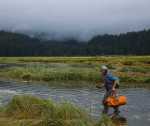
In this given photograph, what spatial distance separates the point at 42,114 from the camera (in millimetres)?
14562

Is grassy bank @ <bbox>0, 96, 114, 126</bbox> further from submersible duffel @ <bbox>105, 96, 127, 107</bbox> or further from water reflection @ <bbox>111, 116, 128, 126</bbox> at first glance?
submersible duffel @ <bbox>105, 96, 127, 107</bbox>

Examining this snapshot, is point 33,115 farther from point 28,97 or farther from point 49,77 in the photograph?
point 49,77

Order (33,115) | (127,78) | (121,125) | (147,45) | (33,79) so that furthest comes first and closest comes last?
(147,45) < (33,79) < (127,78) < (121,125) < (33,115)

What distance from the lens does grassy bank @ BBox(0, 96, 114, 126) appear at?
1281 cm

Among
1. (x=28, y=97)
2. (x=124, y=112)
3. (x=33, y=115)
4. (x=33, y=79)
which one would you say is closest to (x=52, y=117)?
(x=33, y=115)

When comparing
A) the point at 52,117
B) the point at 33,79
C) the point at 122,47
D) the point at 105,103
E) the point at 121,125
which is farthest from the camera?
the point at 122,47

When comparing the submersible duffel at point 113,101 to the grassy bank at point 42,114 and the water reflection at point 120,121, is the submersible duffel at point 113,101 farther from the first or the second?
the grassy bank at point 42,114

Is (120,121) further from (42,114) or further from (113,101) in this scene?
(42,114)

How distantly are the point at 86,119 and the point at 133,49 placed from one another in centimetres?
17204

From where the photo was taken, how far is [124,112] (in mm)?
19500

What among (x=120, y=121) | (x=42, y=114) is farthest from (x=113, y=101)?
(x=42, y=114)

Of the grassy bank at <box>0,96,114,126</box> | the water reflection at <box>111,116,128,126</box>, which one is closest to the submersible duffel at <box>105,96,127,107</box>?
the water reflection at <box>111,116,128,126</box>

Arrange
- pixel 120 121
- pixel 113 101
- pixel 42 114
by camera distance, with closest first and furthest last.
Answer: pixel 42 114
pixel 120 121
pixel 113 101

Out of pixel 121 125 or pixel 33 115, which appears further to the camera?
pixel 121 125
